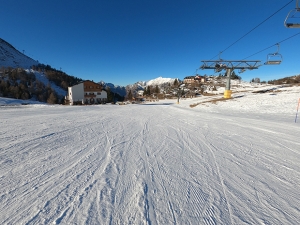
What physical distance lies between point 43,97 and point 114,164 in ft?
374

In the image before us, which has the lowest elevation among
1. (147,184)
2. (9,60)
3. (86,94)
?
(147,184)

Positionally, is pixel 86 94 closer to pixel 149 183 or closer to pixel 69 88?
pixel 69 88

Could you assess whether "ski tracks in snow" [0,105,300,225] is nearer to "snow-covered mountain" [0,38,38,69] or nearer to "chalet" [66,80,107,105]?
"chalet" [66,80,107,105]

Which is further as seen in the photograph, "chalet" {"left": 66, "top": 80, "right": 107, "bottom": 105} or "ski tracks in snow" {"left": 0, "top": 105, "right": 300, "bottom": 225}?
"chalet" {"left": 66, "top": 80, "right": 107, "bottom": 105}

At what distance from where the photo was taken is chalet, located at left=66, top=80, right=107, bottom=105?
183 feet

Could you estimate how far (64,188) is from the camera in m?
2.73

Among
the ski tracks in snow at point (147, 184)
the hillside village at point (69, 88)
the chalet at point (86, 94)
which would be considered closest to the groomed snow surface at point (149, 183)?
the ski tracks in snow at point (147, 184)

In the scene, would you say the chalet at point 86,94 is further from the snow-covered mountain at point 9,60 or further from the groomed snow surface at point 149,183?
the snow-covered mountain at point 9,60

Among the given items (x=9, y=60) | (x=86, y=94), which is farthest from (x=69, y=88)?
(x=9, y=60)

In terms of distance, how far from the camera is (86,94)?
58.4m

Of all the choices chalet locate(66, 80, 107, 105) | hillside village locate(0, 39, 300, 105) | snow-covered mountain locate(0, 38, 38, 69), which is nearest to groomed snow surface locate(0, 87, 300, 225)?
hillside village locate(0, 39, 300, 105)

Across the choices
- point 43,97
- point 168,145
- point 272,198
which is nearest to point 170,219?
point 272,198

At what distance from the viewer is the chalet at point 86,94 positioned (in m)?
55.8

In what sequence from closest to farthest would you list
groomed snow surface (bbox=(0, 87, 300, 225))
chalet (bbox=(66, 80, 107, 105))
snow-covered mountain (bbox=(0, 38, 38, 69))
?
groomed snow surface (bbox=(0, 87, 300, 225)) < chalet (bbox=(66, 80, 107, 105)) < snow-covered mountain (bbox=(0, 38, 38, 69))
